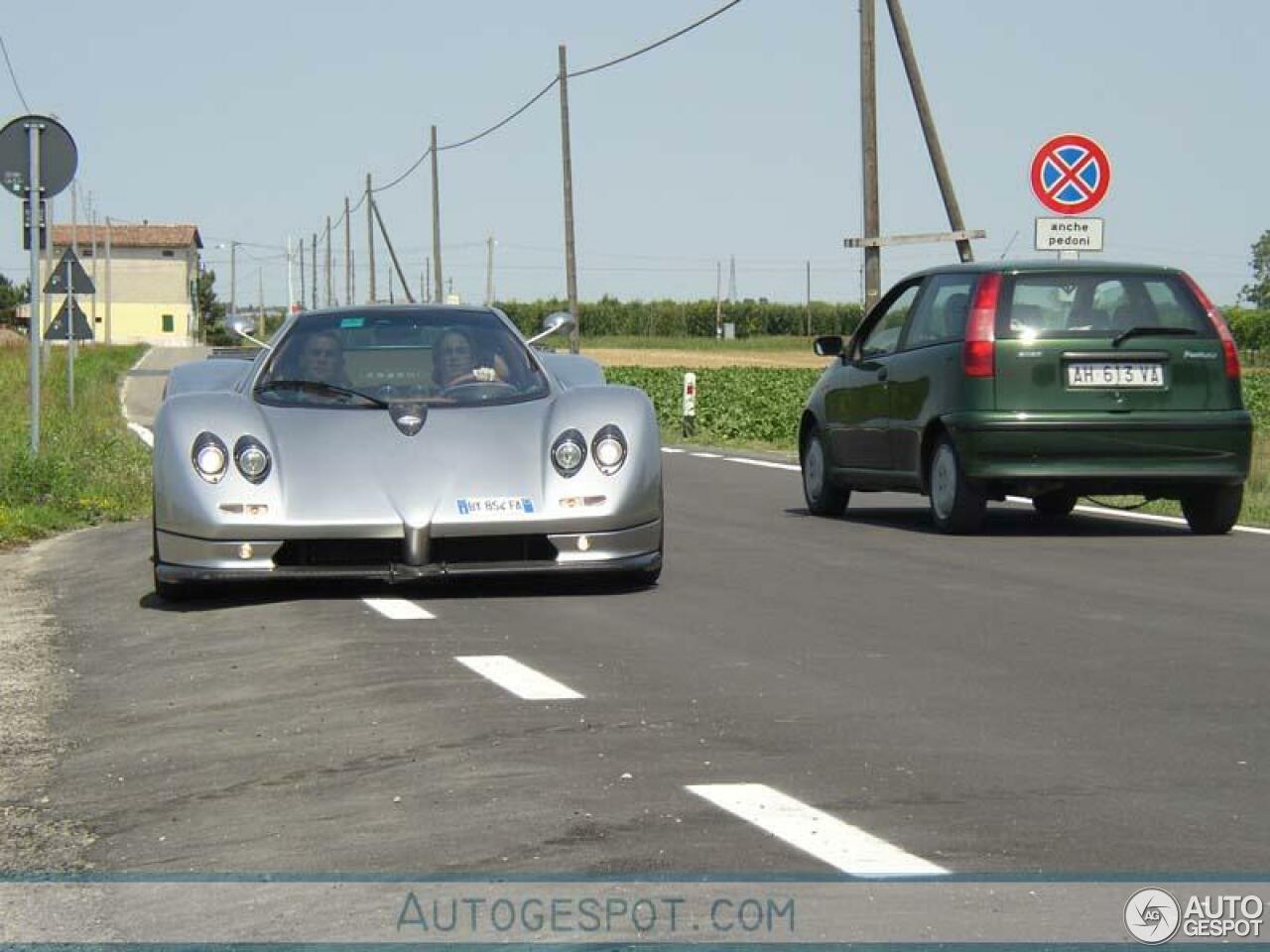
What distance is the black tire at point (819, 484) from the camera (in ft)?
50.9

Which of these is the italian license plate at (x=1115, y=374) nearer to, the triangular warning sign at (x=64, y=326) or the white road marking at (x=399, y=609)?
the white road marking at (x=399, y=609)

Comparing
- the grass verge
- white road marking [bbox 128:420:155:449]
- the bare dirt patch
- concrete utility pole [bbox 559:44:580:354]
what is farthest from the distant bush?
the grass verge

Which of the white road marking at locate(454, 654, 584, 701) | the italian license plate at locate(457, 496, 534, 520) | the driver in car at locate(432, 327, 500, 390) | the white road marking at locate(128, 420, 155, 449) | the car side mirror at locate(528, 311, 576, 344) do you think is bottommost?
the white road marking at locate(128, 420, 155, 449)

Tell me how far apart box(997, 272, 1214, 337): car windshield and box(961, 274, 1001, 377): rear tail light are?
62 mm

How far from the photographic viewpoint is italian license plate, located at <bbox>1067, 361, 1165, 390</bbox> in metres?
13.3

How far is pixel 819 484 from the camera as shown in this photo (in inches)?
618

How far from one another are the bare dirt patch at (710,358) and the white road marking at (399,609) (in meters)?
83.6

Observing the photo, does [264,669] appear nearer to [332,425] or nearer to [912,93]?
[332,425]

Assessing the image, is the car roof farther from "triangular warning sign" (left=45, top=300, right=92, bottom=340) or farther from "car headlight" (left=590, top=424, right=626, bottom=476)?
"triangular warning sign" (left=45, top=300, right=92, bottom=340)

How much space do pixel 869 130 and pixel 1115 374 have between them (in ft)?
59.8

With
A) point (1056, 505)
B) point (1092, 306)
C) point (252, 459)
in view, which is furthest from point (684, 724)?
point (1056, 505)

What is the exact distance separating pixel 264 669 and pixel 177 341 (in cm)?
16533

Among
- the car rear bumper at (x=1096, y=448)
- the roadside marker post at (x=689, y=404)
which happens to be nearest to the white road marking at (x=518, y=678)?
the car rear bumper at (x=1096, y=448)

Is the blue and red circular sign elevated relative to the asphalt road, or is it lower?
elevated
